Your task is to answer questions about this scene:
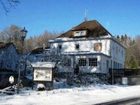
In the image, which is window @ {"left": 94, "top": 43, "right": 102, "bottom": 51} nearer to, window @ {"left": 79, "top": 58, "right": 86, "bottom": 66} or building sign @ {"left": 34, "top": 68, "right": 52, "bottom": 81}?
window @ {"left": 79, "top": 58, "right": 86, "bottom": 66}

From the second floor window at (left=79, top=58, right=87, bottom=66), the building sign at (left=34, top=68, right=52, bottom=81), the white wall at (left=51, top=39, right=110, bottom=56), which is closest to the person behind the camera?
the building sign at (left=34, top=68, right=52, bottom=81)

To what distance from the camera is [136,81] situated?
47.1 m

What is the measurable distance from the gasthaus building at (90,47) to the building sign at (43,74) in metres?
23.5

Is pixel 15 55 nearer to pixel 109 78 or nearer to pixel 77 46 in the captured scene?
pixel 77 46

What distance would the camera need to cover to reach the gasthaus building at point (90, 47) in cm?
5306

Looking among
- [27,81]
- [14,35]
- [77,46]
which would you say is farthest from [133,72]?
[14,35]

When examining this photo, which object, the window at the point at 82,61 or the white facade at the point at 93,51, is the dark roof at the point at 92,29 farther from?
the window at the point at 82,61

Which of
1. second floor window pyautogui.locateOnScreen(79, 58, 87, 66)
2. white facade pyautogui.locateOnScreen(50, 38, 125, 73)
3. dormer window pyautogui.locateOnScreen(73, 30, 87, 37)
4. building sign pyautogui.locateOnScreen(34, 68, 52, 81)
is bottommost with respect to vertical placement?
building sign pyautogui.locateOnScreen(34, 68, 52, 81)

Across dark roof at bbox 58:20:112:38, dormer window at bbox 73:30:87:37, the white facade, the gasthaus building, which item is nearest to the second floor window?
the gasthaus building

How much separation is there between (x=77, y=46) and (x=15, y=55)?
1070cm

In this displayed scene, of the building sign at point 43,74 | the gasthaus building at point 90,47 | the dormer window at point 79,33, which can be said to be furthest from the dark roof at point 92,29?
the building sign at point 43,74

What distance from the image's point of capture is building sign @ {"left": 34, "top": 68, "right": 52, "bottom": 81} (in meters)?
28.6

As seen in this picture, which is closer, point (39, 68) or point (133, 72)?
point (39, 68)

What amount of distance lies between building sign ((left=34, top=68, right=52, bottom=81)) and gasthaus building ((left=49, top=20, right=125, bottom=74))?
77.2 ft
